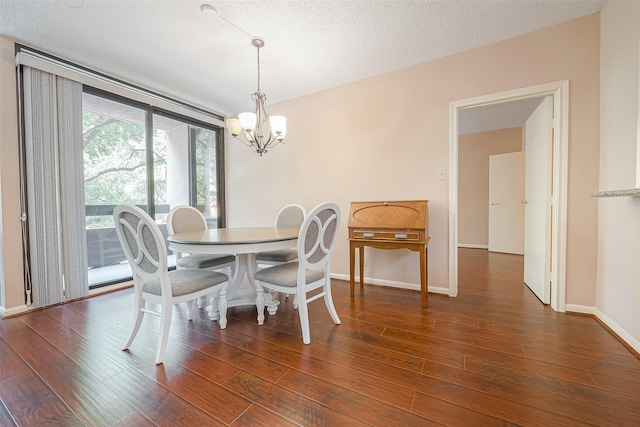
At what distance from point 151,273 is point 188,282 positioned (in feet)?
0.72

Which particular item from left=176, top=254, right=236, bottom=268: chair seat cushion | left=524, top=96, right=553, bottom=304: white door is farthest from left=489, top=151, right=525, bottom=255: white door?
left=176, top=254, right=236, bottom=268: chair seat cushion

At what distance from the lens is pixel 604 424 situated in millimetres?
1021

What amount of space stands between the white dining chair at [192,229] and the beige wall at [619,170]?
116 inches

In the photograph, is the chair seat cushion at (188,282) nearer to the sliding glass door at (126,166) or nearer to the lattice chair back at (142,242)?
the lattice chair back at (142,242)

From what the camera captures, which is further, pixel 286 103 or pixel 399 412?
pixel 286 103

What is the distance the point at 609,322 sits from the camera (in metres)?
1.80

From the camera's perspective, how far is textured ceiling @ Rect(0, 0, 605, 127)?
188 cm

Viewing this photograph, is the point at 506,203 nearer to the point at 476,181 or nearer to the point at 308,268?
the point at 476,181

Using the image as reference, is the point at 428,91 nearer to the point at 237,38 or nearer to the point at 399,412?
the point at 237,38

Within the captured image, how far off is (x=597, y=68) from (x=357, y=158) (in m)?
2.07

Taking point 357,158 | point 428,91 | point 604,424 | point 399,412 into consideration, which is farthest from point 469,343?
point 428,91

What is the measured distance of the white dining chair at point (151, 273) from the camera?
148cm

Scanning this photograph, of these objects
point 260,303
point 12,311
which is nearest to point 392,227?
point 260,303

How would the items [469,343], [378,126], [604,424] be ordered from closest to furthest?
[604,424]
[469,343]
[378,126]
